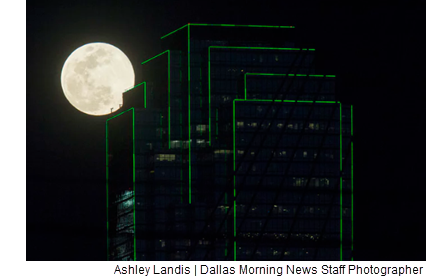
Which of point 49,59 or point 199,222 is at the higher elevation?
point 49,59

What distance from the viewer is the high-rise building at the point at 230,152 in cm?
4588

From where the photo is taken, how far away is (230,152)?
1917 inches

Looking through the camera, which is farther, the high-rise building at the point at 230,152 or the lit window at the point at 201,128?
the lit window at the point at 201,128

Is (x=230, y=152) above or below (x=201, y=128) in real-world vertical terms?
below

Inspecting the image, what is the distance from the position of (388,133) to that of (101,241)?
533 inches

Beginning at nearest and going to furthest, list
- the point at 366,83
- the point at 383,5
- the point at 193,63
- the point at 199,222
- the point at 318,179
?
the point at 383,5
the point at 366,83
the point at 199,222
the point at 318,179
the point at 193,63

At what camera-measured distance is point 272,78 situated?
2159 inches

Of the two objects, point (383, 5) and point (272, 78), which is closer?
point (383, 5)

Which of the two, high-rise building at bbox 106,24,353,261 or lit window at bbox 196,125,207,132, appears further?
lit window at bbox 196,125,207,132

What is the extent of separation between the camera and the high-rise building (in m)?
45.9

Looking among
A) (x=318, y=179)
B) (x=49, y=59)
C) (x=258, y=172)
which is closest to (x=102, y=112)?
(x=49, y=59)

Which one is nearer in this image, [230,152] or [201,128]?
[201,128]

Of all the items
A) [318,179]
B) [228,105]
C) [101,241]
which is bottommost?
[101,241]

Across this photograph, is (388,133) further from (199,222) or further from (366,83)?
(199,222)
